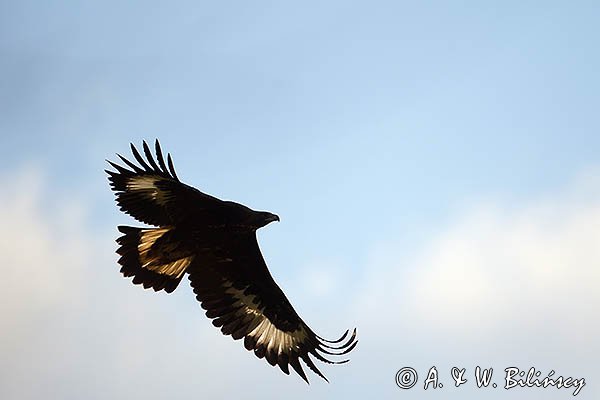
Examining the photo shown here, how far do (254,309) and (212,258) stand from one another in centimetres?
96

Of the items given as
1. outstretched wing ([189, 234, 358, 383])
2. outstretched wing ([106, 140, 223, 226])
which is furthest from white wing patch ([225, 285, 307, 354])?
outstretched wing ([106, 140, 223, 226])

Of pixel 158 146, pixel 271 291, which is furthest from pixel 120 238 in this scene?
pixel 271 291

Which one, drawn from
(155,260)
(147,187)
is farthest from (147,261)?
(147,187)

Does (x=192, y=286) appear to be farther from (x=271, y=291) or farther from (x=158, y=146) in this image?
(x=158, y=146)

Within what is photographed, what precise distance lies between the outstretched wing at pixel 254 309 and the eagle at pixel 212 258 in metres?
0.01

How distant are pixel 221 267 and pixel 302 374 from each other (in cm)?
174

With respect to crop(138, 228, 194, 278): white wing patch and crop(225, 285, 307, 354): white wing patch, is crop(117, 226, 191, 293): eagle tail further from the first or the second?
crop(225, 285, 307, 354): white wing patch

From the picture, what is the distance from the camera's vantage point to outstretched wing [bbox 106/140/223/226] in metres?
11.2

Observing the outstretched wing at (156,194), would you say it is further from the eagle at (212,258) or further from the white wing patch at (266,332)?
the white wing patch at (266,332)

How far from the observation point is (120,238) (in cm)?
1165

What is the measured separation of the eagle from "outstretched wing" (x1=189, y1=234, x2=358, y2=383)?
0.01 metres

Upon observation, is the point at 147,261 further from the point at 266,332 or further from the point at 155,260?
the point at 266,332

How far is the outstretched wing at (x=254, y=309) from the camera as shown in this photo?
12.3m

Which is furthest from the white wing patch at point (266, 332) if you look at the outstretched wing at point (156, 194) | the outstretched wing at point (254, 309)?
the outstretched wing at point (156, 194)
